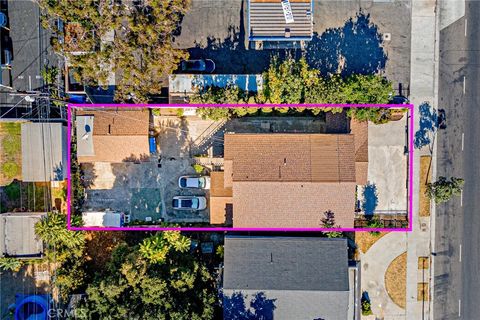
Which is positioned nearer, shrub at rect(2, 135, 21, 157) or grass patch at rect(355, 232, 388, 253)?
shrub at rect(2, 135, 21, 157)

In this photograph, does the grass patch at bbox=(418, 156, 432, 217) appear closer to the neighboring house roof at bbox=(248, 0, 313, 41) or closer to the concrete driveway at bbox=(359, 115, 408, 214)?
the concrete driveway at bbox=(359, 115, 408, 214)

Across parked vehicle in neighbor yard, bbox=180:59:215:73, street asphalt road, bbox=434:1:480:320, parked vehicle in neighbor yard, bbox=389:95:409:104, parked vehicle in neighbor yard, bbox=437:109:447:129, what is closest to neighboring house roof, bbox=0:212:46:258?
parked vehicle in neighbor yard, bbox=180:59:215:73

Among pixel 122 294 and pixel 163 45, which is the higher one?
pixel 163 45

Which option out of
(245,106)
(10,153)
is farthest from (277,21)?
(10,153)

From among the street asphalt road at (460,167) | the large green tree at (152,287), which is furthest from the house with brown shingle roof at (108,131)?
the street asphalt road at (460,167)

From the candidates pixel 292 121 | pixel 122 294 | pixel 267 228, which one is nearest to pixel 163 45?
pixel 292 121

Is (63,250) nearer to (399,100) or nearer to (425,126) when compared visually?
(399,100)

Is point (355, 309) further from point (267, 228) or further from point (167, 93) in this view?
point (167, 93)
